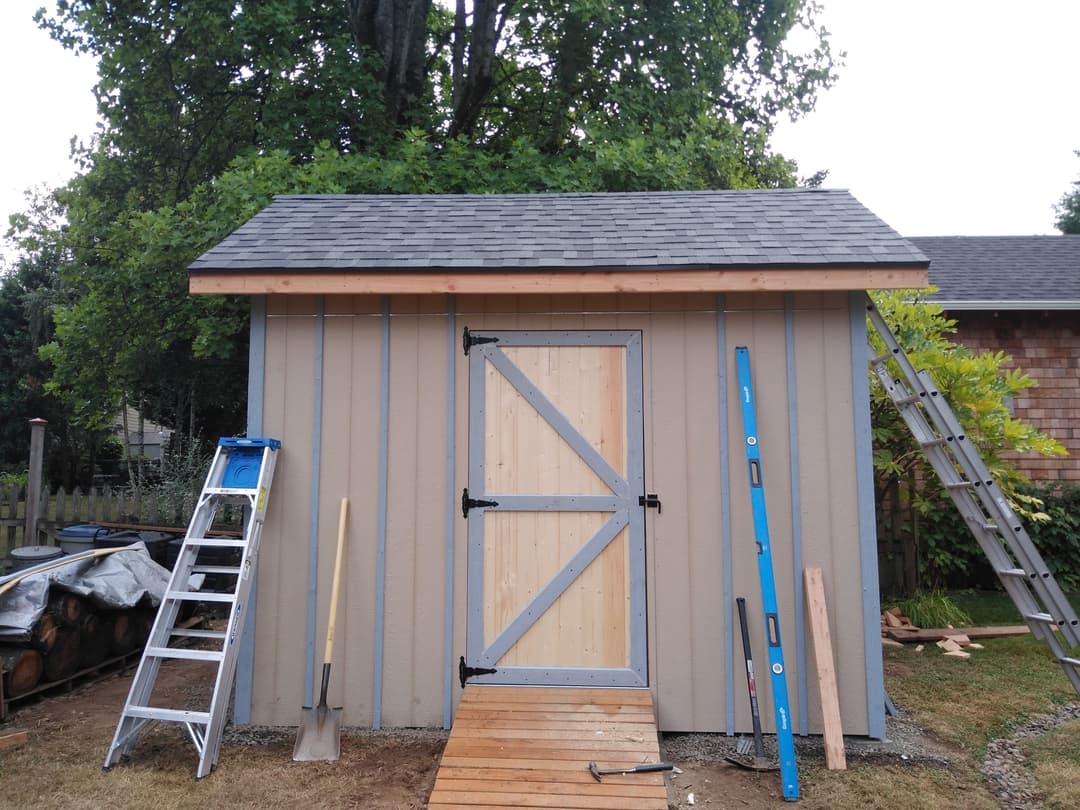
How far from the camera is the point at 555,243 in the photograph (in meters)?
4.39

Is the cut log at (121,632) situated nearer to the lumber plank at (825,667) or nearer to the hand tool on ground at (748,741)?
the hand tool on ground at (748,741)

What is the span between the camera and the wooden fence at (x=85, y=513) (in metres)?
7.56

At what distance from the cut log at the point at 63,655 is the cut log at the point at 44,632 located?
0.06m

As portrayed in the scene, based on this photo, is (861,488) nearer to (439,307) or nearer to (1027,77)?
(439,307)

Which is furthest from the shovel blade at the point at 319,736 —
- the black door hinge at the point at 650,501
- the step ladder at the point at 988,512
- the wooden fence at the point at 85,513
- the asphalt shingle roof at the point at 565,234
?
the wooden fence at the point at 85,513

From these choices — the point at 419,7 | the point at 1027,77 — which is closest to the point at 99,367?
the point at 419,7

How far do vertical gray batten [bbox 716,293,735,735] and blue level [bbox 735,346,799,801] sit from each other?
106 millimetres

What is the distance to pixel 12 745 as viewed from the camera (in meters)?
3.89

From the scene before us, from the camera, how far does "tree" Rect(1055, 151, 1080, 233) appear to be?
26016mm

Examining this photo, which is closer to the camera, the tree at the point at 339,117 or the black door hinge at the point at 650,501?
the black door hinge at the point at 650,501

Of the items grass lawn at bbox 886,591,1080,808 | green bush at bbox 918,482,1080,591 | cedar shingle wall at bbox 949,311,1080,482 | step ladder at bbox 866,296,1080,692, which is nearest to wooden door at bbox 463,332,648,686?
step ladder at bbox 866,296,1080,692

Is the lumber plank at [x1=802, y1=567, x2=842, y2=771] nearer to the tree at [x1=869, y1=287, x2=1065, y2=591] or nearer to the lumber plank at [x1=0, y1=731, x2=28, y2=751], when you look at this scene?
the tree at [x1=869, y1=287, x2=1065, y2=591]

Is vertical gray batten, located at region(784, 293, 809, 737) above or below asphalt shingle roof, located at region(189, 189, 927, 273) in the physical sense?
below

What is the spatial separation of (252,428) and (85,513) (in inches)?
200
